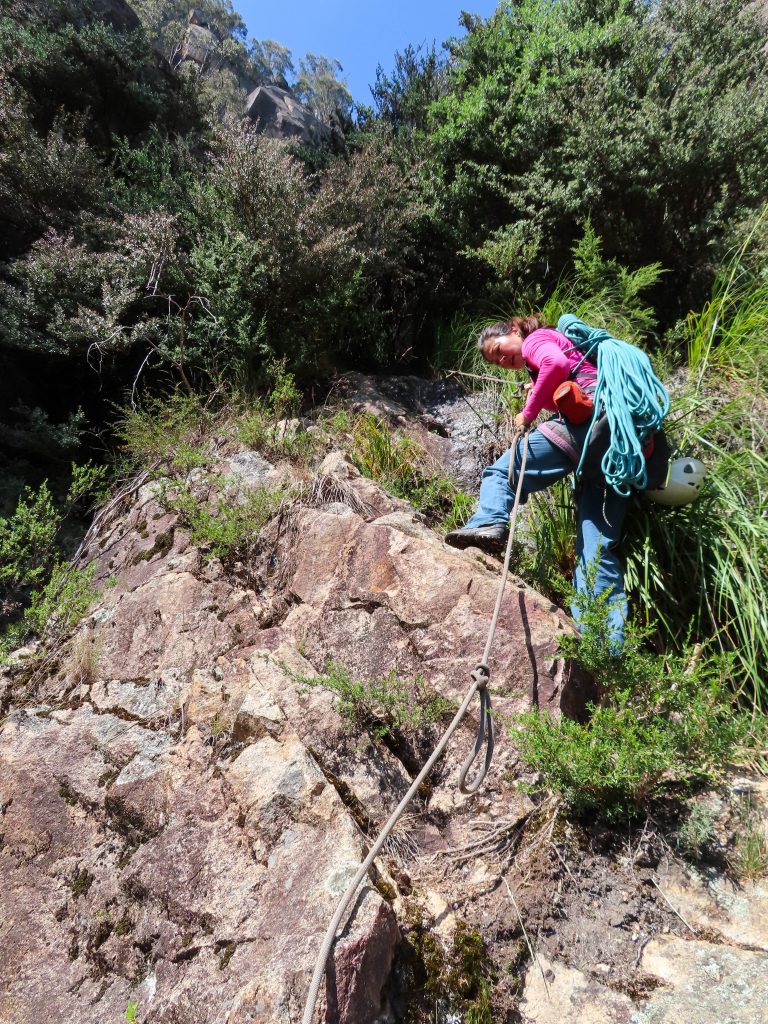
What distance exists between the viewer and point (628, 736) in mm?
2018

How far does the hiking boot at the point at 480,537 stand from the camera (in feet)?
10.2

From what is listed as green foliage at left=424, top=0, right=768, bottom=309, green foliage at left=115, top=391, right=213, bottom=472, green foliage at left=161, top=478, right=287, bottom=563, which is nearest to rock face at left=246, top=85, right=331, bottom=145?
green foliage at left=424, top=0, right=768, bottom=309

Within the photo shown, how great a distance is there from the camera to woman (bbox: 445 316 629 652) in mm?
2955

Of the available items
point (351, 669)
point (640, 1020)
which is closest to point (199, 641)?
point (351, 669)

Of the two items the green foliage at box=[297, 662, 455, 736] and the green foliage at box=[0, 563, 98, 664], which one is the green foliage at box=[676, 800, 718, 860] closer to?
the green foliage at box=[297, 662, 455, 736]

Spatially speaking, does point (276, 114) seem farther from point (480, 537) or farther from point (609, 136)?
point (480, 537)

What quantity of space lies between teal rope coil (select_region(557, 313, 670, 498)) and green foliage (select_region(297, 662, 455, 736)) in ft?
4.61

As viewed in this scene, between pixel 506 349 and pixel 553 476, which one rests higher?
pixel 506 349

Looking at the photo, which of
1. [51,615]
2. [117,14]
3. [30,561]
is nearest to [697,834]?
[51,615]

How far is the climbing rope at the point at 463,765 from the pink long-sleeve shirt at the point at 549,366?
0.26 meters

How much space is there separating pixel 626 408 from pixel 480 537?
3.23 ft

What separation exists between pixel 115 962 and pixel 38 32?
828 centimetres

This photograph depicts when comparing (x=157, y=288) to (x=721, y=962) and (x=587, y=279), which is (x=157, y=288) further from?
(x=721, y=962)

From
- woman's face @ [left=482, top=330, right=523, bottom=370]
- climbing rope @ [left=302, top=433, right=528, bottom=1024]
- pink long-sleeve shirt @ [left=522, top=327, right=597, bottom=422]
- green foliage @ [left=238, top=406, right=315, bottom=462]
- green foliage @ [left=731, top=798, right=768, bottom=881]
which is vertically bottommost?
green foliage @ [left=731, top=798, right=768, bottom=881]
